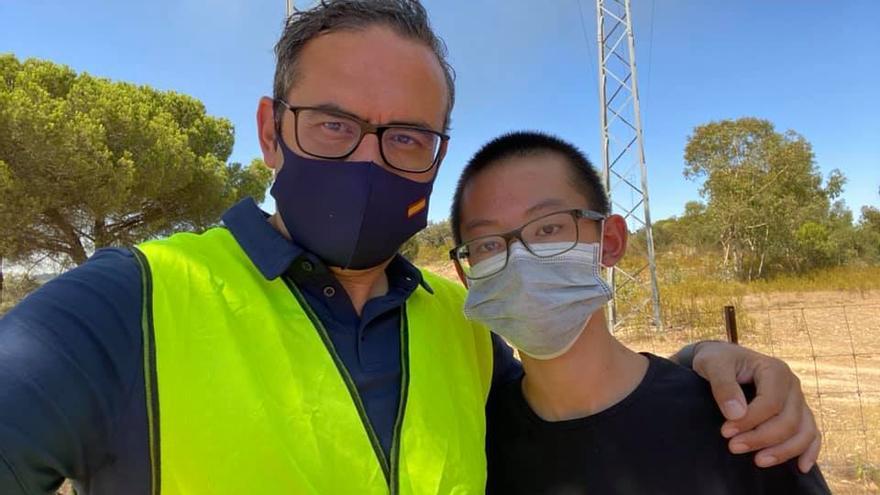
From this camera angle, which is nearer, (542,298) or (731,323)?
(542,298)

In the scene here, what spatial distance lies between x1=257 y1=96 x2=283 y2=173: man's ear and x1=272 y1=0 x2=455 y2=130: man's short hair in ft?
0.11

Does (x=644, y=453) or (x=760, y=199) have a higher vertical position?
(x=760, y=199)

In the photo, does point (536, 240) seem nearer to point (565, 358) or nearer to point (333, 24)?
point (565, 358)

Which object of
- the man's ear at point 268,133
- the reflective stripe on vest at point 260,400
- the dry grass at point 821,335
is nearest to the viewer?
the reflective stripe on vest at point 260,400

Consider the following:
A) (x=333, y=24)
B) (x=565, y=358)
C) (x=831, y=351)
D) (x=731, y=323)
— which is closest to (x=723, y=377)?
(x=565, y=358)

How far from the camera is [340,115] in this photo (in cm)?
116

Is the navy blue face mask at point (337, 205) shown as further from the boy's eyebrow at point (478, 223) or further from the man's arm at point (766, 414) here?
the man's arm at point (766, 414)

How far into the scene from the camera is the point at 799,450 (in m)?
1.07

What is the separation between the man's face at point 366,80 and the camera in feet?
3.82

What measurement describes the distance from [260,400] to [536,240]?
791 mm

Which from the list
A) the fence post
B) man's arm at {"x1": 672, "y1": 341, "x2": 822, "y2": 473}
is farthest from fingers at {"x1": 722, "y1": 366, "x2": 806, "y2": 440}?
the fence post

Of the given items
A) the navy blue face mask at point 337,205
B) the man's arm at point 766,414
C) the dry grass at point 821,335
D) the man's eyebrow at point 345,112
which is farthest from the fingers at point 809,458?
the dry grass at point 821,335

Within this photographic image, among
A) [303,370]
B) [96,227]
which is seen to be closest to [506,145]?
[303,370]

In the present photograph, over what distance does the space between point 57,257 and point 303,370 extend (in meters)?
14.6
